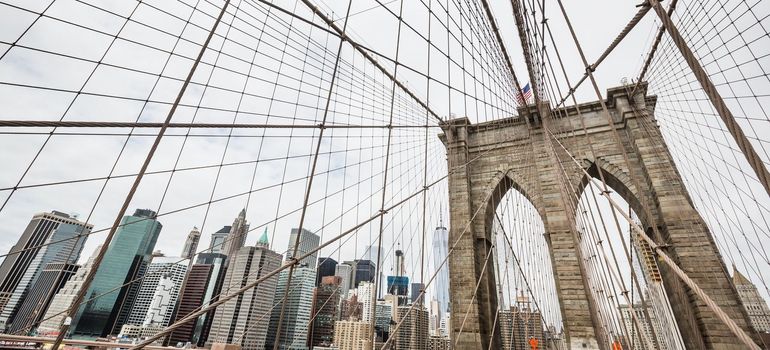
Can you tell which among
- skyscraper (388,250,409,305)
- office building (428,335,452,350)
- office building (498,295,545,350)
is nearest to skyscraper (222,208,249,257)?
skyscraper (388,250,409,305)

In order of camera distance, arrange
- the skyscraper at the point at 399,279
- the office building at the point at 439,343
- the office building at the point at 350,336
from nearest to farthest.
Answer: the skyscraper at the point at 399,279, the office building at the point at 439,343, the office building at the point at 350,336

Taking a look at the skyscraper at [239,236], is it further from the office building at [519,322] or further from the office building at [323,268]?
the office building at [519,322]

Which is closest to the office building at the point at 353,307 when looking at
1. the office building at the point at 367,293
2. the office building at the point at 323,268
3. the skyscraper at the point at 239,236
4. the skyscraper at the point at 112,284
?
the office building at the point at 367,293

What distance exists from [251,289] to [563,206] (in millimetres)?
16895

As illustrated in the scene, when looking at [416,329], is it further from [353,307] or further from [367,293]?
[367,293]

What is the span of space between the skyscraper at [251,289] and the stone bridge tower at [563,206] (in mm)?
4319

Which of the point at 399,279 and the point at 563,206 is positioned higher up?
the point at 563,206

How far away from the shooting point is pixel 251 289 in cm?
1795

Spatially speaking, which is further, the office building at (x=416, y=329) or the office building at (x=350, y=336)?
the office building at (x=350, y=336)

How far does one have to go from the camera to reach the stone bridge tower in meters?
7.33

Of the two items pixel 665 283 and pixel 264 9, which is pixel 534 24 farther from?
pixel 665 283

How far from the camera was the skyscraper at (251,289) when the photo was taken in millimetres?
4336

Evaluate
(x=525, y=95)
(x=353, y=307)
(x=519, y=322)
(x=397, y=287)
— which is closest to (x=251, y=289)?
(x=353, y=307)

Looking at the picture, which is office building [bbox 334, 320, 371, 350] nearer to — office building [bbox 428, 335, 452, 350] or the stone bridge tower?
office building [bbox 428, 335, 452, 350]
